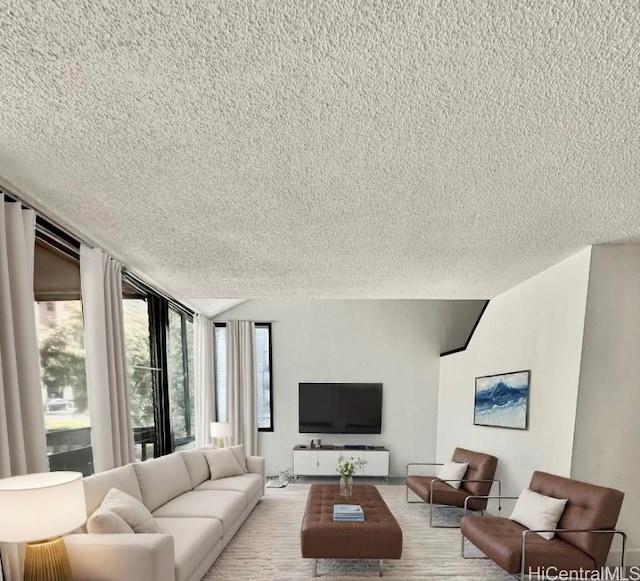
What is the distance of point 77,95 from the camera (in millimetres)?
1614

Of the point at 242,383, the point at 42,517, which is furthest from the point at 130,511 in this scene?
the point at 242,383

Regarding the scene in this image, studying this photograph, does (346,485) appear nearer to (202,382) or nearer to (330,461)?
(330,461)

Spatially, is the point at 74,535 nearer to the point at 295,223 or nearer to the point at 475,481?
the point at 295,223

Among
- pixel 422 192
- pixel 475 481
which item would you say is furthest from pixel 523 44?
pixel 475 481

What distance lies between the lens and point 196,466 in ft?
16.7

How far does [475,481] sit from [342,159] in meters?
4.05

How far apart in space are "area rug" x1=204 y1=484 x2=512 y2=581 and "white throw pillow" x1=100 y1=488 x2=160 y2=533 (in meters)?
0.91

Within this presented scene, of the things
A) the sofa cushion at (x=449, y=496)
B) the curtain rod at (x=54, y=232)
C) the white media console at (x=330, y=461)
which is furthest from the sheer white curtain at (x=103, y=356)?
the white media console at (x=330, y=461)

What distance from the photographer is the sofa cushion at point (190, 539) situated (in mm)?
3023

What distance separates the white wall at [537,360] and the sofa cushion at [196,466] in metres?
3.40

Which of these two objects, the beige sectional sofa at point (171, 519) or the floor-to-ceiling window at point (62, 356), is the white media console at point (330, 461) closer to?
the beige sectional sofa at point (171, 519)

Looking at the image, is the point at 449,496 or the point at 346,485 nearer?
the point at 346,485

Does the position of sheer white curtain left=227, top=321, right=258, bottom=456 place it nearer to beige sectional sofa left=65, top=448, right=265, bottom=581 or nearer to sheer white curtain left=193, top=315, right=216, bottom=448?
sheer white curtain left=193, top=315, right=216, bottom=448

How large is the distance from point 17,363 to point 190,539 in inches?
70.9
